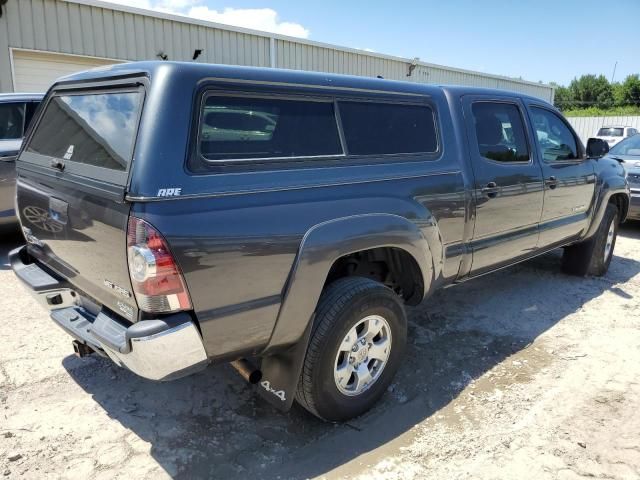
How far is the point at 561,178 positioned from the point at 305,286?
3153 millimetres

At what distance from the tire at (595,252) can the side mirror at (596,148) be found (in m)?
0.92

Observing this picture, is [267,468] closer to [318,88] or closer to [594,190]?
[318,88]

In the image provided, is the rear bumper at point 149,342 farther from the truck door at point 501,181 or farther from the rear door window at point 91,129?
the truck door at point 501,181

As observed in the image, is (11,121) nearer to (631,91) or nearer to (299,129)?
(299,129)

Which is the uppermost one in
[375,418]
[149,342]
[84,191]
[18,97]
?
[18,97]

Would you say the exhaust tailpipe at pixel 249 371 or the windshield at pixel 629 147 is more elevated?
the windshield at pixel 629 147

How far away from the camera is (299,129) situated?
254 centimetres

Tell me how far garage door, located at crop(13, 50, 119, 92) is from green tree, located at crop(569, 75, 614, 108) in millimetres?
60532

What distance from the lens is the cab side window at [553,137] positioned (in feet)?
14.2

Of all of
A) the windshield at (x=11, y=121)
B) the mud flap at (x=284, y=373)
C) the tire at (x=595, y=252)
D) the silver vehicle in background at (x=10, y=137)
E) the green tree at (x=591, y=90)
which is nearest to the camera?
the mud flap at (x=284, y=373)

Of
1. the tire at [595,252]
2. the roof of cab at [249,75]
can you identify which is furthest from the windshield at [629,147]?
the roof of cab at [249,75]

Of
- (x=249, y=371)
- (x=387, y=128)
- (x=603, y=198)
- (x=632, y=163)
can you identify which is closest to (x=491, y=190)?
(x=387, y=128)

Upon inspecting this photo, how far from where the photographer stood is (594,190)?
16.5 ft

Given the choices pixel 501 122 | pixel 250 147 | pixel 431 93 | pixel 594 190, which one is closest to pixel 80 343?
pixel 250 147
